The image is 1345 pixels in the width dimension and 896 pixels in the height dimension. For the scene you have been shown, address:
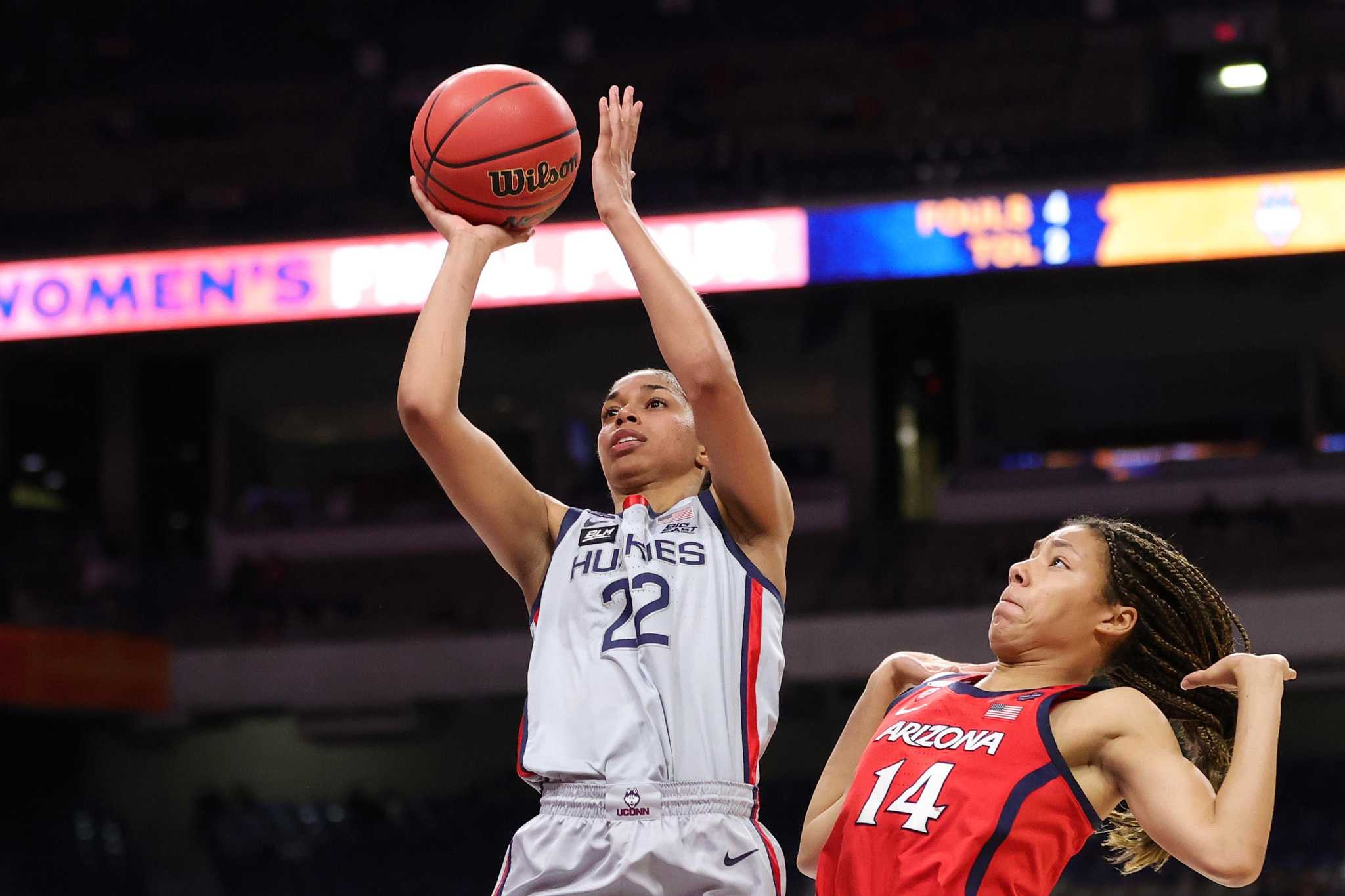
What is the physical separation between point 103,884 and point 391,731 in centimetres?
315

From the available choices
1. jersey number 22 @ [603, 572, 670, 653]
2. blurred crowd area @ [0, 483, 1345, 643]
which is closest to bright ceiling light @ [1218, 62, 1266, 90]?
blurred crowd area @ [0, 483, 1345, 643]

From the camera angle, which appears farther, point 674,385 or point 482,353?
point 482,353

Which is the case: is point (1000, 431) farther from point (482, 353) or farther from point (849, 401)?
point (482, 353)

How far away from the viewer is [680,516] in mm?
2826

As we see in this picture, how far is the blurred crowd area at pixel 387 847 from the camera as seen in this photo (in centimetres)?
1123

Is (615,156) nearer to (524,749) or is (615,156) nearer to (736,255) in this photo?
(524,749)

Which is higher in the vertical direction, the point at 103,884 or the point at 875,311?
the point at 875,311

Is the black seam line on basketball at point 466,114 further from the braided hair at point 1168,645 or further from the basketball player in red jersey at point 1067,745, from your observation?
the braided hair at point 1168,645

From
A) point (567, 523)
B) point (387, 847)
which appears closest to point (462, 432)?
point (567, 523)

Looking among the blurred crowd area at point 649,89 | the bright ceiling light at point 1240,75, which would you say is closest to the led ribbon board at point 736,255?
the blurred crowd area at point 649,89

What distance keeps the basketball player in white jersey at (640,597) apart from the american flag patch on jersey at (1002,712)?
1.22 feet

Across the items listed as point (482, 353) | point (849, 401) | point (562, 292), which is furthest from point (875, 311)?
point (562, 292)

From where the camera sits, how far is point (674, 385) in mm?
2965

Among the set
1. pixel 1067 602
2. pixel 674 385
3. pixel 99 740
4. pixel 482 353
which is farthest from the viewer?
pixel 482 353
